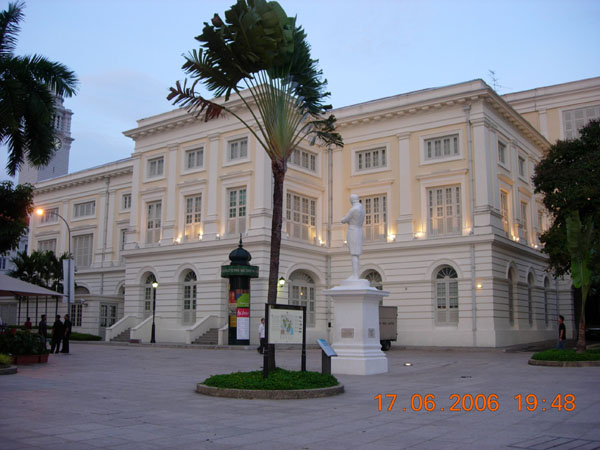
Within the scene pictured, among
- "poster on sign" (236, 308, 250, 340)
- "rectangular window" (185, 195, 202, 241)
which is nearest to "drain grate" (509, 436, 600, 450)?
"poster on sign" (236, 308, 250, 340)

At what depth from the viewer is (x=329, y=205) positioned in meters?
36.1

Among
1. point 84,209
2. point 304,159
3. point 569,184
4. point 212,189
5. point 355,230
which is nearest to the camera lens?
point 355,230

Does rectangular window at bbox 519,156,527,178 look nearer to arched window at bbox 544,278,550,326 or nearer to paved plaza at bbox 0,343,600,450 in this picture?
arched window at bbox 544,278,550,326

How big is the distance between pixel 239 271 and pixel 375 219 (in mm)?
9495

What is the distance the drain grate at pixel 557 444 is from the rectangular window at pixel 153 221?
106 feet

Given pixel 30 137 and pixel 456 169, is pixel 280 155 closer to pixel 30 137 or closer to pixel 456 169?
pixel 30 137

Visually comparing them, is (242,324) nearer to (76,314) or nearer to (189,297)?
(189,297)

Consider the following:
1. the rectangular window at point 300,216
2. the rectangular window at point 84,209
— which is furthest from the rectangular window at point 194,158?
the rectangular window at point 84,209

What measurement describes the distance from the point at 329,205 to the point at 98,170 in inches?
869

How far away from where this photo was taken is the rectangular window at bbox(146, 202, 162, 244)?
37.5 m

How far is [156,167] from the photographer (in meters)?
38.5

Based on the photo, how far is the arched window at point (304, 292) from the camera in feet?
111

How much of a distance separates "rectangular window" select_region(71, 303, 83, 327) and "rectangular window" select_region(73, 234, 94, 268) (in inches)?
243

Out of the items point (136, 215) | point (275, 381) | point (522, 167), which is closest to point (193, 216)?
point (136, 215)
